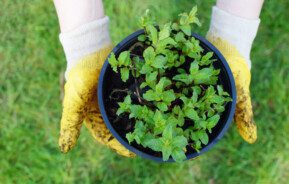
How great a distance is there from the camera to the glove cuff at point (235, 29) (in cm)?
159

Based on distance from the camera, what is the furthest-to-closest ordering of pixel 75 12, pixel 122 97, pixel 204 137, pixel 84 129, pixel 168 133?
pixel 84 129, pixel 75 12, pixel 122 97, pixel 204 137, pixel 168 133

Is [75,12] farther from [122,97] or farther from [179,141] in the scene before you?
[179,141]

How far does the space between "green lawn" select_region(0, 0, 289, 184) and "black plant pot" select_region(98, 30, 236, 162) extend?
0.57m

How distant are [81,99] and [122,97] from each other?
0.15 meters

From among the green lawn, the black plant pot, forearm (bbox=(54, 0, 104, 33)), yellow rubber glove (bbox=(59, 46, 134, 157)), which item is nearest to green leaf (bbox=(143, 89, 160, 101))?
the black plant pot

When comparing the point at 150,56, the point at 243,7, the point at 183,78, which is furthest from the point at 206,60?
the point at 243,7

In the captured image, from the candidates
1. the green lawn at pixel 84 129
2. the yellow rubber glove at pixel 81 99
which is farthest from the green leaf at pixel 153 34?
the green lawn at pixel 84 129

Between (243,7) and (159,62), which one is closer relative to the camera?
(159,62)

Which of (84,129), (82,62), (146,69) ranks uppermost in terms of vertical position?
(146,69)

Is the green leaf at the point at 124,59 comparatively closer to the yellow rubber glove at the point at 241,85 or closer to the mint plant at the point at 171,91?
the mint plant at the point at 171,91

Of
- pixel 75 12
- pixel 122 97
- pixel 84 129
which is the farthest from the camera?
pixel 84 129

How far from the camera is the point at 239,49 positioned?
63.8 inches

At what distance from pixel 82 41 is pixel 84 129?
1.92 feet

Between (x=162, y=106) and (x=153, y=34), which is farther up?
(x=153, y=34)
